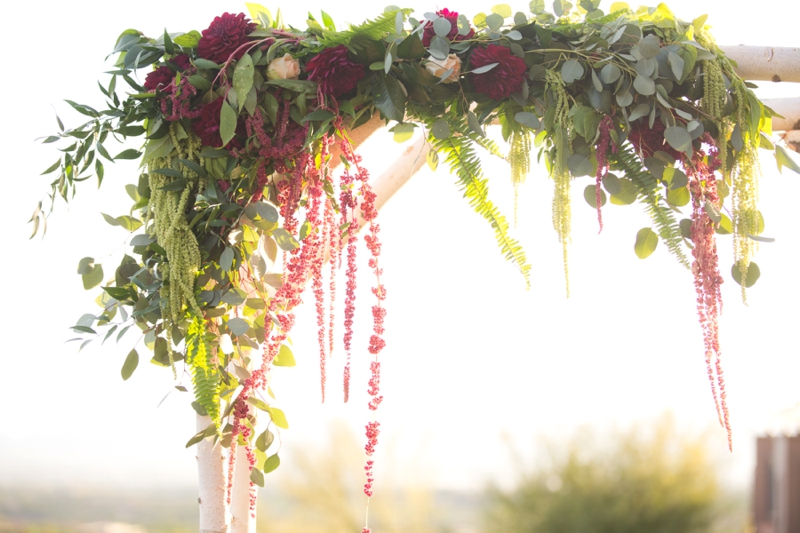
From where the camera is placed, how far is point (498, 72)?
3.05 ft

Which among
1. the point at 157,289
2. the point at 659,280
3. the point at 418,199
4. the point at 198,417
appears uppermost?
the point at 418,199

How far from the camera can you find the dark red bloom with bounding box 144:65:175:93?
0.95 metres

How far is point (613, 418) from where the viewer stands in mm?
2977

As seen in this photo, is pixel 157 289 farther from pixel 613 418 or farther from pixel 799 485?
pixel 799 485

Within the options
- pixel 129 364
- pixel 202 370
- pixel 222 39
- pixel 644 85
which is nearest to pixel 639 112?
pixel 644 85

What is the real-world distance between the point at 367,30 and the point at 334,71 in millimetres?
81

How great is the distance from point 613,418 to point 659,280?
150cm

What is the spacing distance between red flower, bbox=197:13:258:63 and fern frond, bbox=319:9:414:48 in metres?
0.15

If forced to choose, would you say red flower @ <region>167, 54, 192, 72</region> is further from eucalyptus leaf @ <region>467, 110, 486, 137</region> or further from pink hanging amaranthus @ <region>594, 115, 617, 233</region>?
pink hanging amaranthus @ <region>594, 115, 617, 233</region>

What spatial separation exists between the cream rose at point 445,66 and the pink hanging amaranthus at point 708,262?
1.32 ft

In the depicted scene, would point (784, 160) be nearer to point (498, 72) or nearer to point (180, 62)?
point (498, 72)

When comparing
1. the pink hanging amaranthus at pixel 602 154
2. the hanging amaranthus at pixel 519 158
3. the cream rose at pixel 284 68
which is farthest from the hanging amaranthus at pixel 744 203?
the cream rose at pixel 284 68

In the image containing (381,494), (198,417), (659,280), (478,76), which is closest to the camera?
(478,76)

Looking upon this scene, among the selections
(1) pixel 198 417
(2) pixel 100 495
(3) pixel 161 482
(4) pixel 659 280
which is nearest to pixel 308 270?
(1) pixel 198 417
